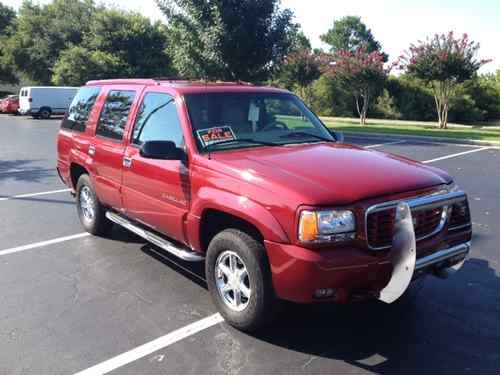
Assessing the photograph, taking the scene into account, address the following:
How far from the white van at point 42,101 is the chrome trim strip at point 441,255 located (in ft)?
104

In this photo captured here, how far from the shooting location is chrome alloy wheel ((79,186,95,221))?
6.19m

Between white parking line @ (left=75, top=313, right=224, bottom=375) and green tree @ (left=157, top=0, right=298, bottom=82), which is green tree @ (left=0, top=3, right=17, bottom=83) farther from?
white parking line @ (left=75, top=313, right=224, bottom=375)

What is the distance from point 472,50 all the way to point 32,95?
25.3m

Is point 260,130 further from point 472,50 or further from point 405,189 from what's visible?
point 472,50

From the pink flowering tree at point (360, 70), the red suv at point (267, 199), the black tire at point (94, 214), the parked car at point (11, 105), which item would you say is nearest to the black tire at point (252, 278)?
the red suv at point (267, 199)

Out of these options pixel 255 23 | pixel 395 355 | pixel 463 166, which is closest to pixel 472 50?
pixel 255 23

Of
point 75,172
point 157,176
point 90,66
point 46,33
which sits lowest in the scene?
point 75,172

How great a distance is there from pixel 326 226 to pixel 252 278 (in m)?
0.71

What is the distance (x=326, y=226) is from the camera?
328cm

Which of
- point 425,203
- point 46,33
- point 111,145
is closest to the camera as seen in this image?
point 425,203

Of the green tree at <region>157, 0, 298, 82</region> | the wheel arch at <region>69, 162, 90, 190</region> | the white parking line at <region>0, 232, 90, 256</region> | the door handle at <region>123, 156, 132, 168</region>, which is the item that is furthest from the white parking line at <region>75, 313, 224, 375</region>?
the green tree at <region>157, 0, 298, 82</region>

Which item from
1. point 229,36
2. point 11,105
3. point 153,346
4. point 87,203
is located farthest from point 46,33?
point 153,346

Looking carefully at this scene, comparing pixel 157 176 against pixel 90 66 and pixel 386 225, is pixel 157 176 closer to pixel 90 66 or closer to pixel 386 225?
pixel 386 225

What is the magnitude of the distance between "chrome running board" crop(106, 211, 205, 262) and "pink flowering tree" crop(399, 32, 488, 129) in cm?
2005
